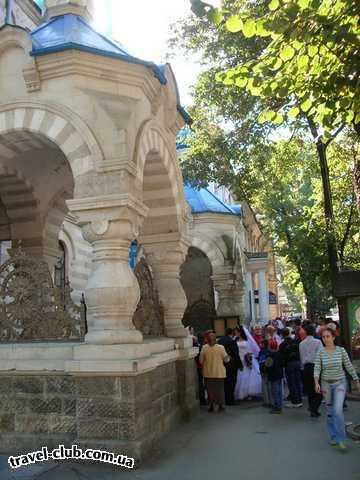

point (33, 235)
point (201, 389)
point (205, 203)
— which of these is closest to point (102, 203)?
point (33, 235)

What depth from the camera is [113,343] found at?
232 inches

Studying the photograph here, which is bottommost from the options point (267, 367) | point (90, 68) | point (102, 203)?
point (267, 367)

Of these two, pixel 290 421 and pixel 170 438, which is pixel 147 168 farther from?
pixel 290 421

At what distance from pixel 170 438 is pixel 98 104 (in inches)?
178

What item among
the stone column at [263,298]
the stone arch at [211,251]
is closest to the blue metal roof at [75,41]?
the stone arch at [211,251]

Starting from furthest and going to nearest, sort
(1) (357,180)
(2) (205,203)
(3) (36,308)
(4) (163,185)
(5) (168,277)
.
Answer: (2) (205,203) → (1) (357,180) → (5) (168,277) → (4) (163,185) → (3) (36,308)

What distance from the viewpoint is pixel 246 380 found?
1017 cm

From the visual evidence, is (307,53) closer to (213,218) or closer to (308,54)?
(308,54)

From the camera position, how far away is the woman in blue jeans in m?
6.33

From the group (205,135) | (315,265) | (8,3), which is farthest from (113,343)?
(315,265)

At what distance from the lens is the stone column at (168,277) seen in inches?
328

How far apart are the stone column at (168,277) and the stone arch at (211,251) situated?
9.54 m

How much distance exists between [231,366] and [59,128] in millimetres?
5695

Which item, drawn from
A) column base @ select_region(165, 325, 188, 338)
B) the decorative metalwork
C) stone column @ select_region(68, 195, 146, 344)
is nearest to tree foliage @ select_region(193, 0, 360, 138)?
stone column @ select_region(68, 195, 146, 344)
